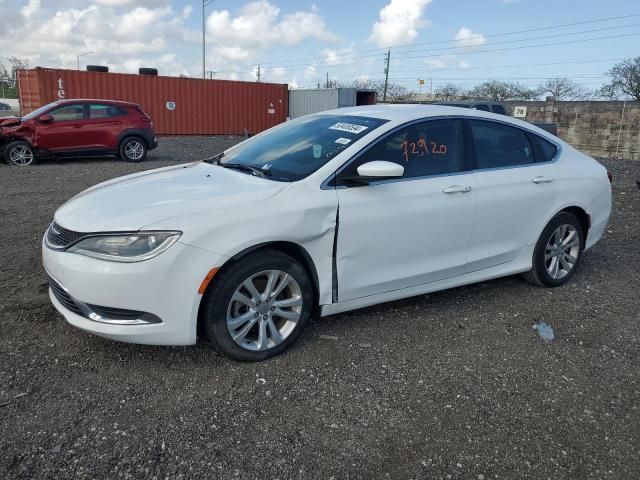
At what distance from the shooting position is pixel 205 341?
3543 mm

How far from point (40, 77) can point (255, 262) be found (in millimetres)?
20486

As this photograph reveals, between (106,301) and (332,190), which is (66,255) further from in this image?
(332,190)

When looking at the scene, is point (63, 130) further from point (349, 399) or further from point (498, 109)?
point (349, 399)

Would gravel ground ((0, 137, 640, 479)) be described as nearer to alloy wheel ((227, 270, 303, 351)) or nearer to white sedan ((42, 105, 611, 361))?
alloy wheel ((227, 270, 303, 351))

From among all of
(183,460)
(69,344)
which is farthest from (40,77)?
(183,460)

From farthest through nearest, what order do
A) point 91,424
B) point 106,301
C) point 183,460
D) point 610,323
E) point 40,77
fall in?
1. point 40,77
2. point 610,323
3. point 106,301
4. point 91,424
5. point 183,460

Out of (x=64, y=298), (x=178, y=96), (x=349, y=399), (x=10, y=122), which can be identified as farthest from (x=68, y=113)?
(x=178, y=96)

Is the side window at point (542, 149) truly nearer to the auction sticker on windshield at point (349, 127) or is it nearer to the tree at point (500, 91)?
the auction sticker on windshield at point (349, 127)

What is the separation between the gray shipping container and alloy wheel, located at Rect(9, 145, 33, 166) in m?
14.3

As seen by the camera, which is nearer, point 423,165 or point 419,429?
point 419,429

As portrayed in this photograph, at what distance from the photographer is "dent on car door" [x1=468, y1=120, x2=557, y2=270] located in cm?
411

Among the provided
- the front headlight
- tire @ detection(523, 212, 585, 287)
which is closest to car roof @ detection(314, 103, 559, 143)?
tire @ detection(523, 212, 585, 287)

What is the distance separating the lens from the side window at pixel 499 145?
4.18m

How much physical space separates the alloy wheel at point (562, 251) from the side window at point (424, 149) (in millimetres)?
1314
